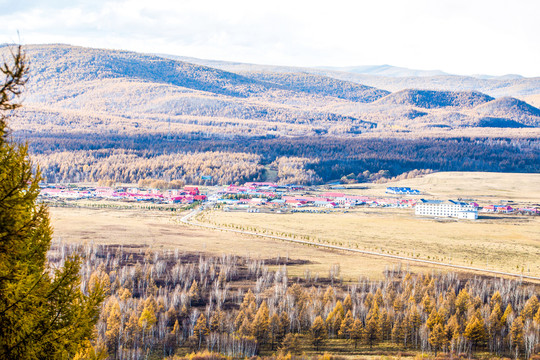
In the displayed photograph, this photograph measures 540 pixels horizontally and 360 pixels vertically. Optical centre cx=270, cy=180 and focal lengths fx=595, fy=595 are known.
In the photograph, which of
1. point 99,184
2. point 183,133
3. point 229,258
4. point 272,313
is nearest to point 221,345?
point 272,313

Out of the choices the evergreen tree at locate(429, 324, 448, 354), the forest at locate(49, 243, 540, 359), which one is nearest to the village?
the forest at locate(49, 243, 540, 359)

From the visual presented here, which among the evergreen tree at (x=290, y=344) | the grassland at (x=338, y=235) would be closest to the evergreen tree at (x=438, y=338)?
the evergreen tree at (x=290, y=344)

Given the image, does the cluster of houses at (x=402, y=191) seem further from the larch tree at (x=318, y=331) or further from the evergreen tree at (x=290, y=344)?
the evergreen tree at (x=290, y=344)

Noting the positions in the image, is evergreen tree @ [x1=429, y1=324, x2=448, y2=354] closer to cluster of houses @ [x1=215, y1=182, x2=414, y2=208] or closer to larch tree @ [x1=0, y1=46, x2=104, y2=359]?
larch tree @ [x1=0, y1=46, x2=104, y2=359]

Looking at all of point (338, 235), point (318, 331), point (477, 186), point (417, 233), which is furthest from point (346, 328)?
point (477, 186)

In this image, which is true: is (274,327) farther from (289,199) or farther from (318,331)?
(289,199)

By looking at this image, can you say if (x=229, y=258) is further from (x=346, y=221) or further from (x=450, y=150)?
(x=450, y=150)
